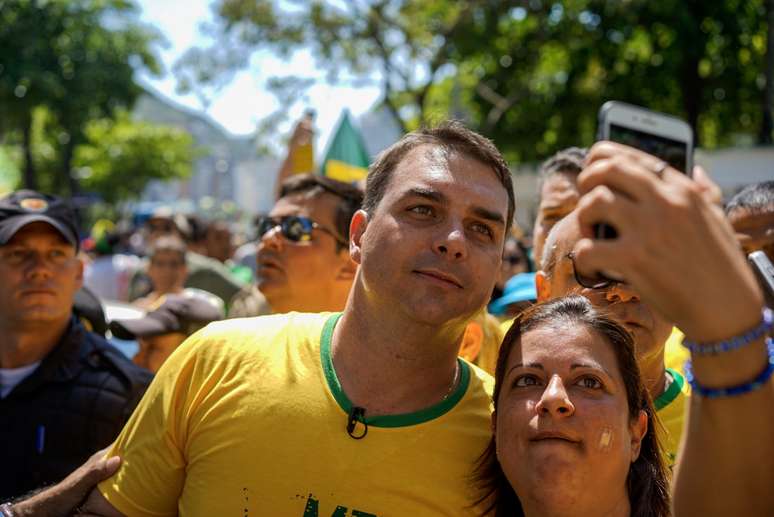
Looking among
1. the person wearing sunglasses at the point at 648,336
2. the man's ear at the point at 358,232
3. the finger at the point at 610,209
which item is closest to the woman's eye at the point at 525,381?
the person wearing sunglasses at the point at 648,336

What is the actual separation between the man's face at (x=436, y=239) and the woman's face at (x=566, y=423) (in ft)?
0.75

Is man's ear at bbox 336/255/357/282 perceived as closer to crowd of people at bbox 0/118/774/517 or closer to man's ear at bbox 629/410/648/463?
crowd of people at bbox 0/118/774/517

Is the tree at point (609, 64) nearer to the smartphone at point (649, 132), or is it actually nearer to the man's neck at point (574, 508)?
the smartphone at point (649, 132)

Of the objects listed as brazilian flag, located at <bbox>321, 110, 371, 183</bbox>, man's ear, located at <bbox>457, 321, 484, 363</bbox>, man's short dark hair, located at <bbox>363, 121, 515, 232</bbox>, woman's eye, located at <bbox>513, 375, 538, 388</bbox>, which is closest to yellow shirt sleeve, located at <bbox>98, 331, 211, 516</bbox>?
man's short dark hair, located at <bbox>363, 121, 515, 232</bbox>

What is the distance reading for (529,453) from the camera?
1999 mm

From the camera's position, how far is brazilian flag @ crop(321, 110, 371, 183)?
681cm

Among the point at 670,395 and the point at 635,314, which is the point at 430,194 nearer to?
the point at 635,314

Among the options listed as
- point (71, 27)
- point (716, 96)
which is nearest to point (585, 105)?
point (716, 96)

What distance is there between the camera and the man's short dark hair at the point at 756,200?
3.60m

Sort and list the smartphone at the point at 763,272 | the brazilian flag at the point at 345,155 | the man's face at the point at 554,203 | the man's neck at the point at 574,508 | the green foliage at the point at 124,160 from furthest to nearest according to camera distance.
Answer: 1. the green foliage at the point at 124,160
2. the brazilian flag at the point at 345,155
3. the man's face at the point at 554,203
4. the man's neck at the point at 574,508
5. the smartphone at the point at 763,272

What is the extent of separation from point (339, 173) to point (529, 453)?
16.3 feet

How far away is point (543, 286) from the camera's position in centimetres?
293

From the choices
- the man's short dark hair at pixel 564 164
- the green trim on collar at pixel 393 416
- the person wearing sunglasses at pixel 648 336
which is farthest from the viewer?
the man's short dark hair at pixel 564 164

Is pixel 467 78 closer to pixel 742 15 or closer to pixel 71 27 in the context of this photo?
pixel 742 15
